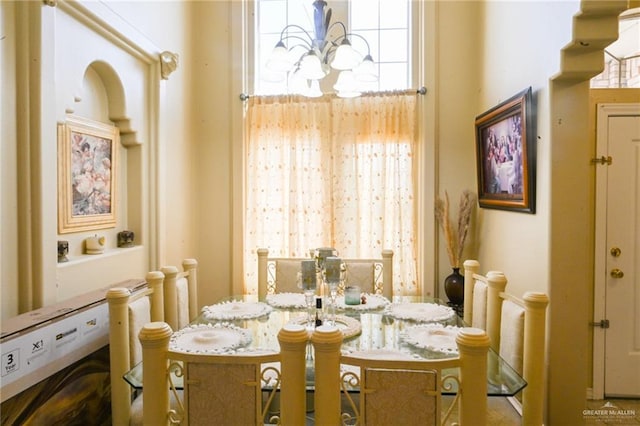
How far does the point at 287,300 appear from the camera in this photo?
2.24 meters

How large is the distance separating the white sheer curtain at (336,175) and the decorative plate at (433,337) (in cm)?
148

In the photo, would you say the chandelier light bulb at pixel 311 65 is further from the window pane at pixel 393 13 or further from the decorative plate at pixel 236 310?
the window pane at pixel 393 13

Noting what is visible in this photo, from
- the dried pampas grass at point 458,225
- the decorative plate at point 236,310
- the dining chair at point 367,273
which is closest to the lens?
the decorative plate at point 236,310

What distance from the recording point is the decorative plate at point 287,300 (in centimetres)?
215

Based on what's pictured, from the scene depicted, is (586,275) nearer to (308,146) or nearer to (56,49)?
(308,146)

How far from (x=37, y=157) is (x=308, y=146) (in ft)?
6.54

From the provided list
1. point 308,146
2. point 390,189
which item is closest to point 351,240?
point 390,189

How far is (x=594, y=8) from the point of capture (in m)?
1.66

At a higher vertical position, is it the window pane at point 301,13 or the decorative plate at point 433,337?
the window pane at point 301,13

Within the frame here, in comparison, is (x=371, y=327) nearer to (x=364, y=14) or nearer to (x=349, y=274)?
(x=349, y=274)

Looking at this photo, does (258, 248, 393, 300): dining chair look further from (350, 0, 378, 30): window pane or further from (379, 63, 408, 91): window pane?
(350, 0, 378, 30): window pane

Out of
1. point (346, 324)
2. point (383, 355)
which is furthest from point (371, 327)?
point (383, 355)

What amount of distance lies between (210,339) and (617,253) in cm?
250

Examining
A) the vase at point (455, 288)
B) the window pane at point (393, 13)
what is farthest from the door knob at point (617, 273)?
the window pane at point (393, 13)
